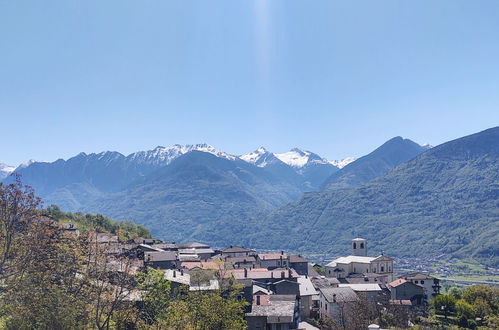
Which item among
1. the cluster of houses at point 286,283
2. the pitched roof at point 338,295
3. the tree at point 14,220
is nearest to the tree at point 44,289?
the tree at point 14,220

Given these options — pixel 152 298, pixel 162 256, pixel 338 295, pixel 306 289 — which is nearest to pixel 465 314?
pixel 338 295

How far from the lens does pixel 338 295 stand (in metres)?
78.4

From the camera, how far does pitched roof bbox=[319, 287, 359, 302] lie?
77375 millimetres

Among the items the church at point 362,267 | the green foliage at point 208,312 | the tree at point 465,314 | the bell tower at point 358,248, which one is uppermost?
the bell tower at point 358,248

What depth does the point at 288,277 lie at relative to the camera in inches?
3236

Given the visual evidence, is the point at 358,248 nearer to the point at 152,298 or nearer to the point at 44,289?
the point at 152,298

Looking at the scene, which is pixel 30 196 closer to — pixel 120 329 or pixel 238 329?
pixel 120 329

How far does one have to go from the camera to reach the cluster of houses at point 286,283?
2232 inches

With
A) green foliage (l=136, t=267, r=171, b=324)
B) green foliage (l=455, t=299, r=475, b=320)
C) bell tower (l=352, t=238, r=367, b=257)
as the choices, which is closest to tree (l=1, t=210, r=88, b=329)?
green foliage (l=136, t=267, r=171, b=324)

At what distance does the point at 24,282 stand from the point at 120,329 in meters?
8.10

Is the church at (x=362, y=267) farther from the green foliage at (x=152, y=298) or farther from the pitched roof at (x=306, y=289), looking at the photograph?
the green foliage at (x=152, y=298)

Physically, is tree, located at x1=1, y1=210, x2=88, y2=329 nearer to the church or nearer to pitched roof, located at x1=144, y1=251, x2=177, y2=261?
pitched roof, located at x1=144, y1=251, x2=177, y2=261

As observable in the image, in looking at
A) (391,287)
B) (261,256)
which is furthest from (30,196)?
(261,256)

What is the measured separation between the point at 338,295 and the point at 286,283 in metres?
8.99
